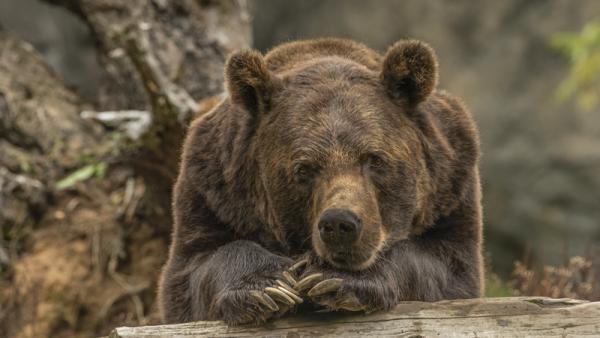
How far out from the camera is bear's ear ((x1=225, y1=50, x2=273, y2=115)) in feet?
15.4

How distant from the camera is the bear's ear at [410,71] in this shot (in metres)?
4.68

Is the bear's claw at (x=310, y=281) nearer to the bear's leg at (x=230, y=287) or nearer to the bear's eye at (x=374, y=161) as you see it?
the bear's leg at (x=230, y=287)

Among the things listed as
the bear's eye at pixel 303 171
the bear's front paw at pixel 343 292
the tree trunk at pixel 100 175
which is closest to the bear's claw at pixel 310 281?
the bear's front paw at pixel 343 292

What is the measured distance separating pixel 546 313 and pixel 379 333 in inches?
29.2

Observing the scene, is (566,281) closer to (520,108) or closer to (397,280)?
(397,280)

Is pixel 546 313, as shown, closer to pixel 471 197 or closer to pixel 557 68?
pixel 471 197

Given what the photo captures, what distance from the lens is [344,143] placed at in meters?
4.42

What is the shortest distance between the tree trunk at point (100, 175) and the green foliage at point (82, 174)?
13 mm

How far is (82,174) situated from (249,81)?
14.0 feet

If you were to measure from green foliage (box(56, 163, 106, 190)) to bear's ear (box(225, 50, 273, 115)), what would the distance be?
4127 mm

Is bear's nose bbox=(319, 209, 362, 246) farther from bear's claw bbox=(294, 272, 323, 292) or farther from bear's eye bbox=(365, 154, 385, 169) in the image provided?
bear's eye bbox=(365, 154, 385, 169)

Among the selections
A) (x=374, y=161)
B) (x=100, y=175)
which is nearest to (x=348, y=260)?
(x=374, y=161)

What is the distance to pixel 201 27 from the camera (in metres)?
8.55

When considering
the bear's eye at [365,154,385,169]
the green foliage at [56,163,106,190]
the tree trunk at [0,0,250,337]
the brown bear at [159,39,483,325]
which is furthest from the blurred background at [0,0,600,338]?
the bear's eye at [365,154,385,169]
